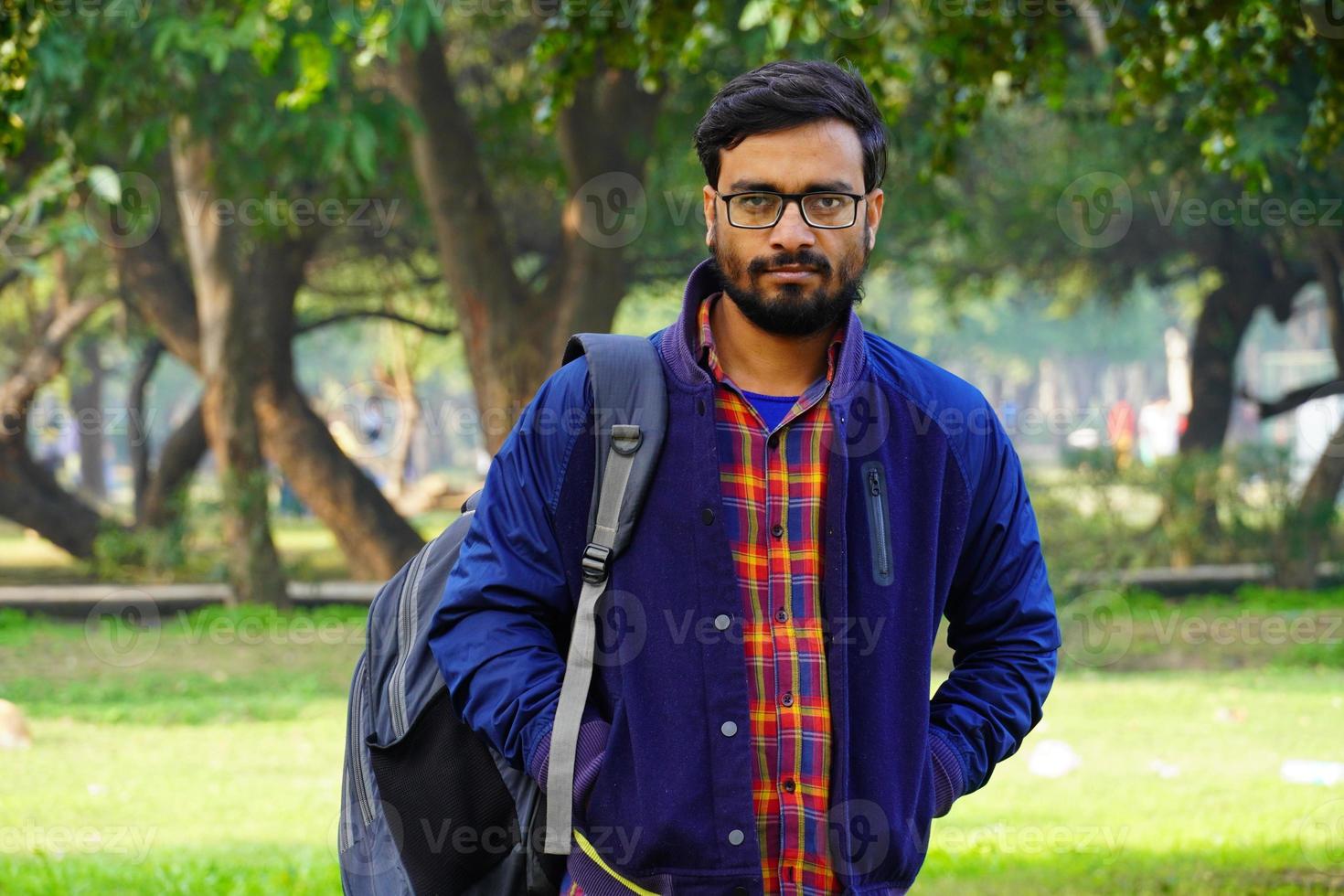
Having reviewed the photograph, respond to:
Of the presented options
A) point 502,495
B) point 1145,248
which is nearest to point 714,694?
point 502,495

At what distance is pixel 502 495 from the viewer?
100.0 inches

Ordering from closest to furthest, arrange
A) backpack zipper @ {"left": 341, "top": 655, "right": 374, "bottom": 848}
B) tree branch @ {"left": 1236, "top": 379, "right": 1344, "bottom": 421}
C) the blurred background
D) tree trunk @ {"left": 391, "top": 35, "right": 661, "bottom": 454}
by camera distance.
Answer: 1. backpack zipper @ {"left": 341, "top": 655, "right": 374, "bottom": 848}
2. the blurred background
3. tree trunk @ {"left": 391, "top": 35, "right": 661, "bottom": 454}
4. tree branch @ {"left": 1236, "top": 379, "right": 1344, "bottom": 421}

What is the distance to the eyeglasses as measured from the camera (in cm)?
257

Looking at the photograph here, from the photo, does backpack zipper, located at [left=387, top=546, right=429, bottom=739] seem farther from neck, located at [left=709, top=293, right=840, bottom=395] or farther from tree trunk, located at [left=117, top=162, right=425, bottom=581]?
tree trunk, located at [left=117, top=162, right=425, bottom=581]

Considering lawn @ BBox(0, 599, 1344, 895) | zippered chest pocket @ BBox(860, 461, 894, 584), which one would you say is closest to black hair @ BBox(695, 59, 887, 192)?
zippered chest pocket @ BBox(860, 461, 894, 584)

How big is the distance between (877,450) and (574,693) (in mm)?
618

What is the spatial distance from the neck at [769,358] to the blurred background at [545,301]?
292cm

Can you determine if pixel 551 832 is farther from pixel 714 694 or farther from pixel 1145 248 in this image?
pixel 1145 248

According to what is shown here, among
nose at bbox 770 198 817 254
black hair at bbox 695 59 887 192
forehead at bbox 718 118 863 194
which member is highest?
black hair at bbox 695 59 887 192

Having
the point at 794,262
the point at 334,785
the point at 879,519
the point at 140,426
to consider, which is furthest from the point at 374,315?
the point at 879,519

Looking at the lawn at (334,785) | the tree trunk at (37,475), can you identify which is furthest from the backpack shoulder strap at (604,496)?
the tree trunk at (37,475)

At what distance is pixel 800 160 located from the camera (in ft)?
8.48

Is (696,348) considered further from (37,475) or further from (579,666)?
(37,475)

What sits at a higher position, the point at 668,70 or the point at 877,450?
the point at 668,70
